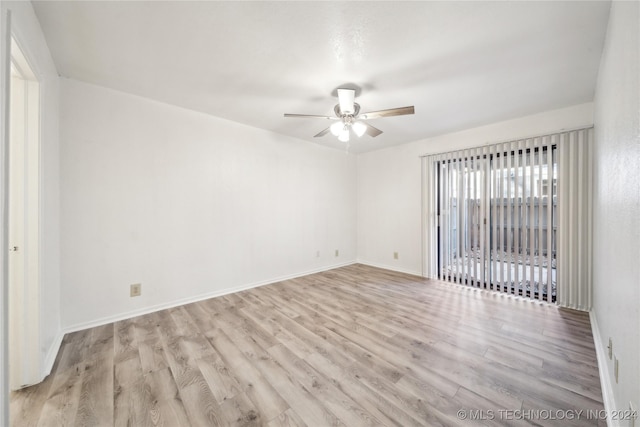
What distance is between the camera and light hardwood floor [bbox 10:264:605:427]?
1384mm

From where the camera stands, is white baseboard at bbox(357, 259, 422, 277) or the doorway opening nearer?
the doorway opening

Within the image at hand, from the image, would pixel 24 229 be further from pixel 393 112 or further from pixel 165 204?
pixel 393 112

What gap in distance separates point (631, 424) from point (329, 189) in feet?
13.5

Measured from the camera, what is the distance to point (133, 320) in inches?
99.6

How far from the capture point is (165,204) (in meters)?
2.83

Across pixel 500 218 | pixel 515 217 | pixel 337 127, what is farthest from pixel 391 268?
pixel 337 127

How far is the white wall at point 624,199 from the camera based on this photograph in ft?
3.30

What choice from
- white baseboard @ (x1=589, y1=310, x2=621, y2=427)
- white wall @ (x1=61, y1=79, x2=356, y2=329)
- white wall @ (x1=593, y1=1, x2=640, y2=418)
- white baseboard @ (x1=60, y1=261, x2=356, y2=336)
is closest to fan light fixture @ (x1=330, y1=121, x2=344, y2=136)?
white wall @ (x1=61, y1=79, x2=356, y2=329)

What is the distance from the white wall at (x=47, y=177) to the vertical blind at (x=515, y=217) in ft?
14.4

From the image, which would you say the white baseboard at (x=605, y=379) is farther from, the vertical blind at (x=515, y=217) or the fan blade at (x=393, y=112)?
the fan blade at (x=393, y=112)

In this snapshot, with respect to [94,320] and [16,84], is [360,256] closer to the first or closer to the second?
[94,320]

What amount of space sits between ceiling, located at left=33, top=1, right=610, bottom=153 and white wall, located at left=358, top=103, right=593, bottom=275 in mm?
619

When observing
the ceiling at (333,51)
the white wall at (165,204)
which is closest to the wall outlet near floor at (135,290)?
the white wall at (165,204)

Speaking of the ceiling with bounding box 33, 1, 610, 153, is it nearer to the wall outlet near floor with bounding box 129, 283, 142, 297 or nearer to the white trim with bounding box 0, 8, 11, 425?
the white trim with bounding box 0, 8, 11, 425
